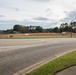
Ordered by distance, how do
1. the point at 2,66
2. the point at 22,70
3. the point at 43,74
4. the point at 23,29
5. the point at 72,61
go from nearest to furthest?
the point at 43,74 < the point at 22,70 < the point at 2,66 < the point at 72,61 < the point at 23,29

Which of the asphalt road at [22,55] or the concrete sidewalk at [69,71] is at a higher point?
the concrete sidewalk at [69,71]

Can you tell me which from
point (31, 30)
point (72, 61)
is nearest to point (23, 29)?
point (31, 30)

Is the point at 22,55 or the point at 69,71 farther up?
the point at 69,71

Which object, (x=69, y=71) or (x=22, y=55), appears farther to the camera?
(x=22, y=55)

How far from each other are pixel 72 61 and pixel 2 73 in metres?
3.84

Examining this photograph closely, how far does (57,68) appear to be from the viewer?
10547mm

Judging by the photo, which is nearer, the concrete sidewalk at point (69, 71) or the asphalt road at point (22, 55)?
the concrete sidewalk at point (69, 71)

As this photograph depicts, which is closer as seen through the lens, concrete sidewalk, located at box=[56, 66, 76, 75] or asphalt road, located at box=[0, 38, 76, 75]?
concrete sidewalk, located at box=[56, 66, 76, 75]

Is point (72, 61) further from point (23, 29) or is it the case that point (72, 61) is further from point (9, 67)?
point (23, 29)

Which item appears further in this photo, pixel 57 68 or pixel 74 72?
pixel 57 68

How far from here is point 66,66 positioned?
36.3ft

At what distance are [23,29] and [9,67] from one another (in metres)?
115

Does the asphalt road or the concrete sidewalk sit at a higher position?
the concrete sidewalk

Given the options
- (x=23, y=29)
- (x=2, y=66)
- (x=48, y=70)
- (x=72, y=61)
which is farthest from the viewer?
(x=23, y=29)
